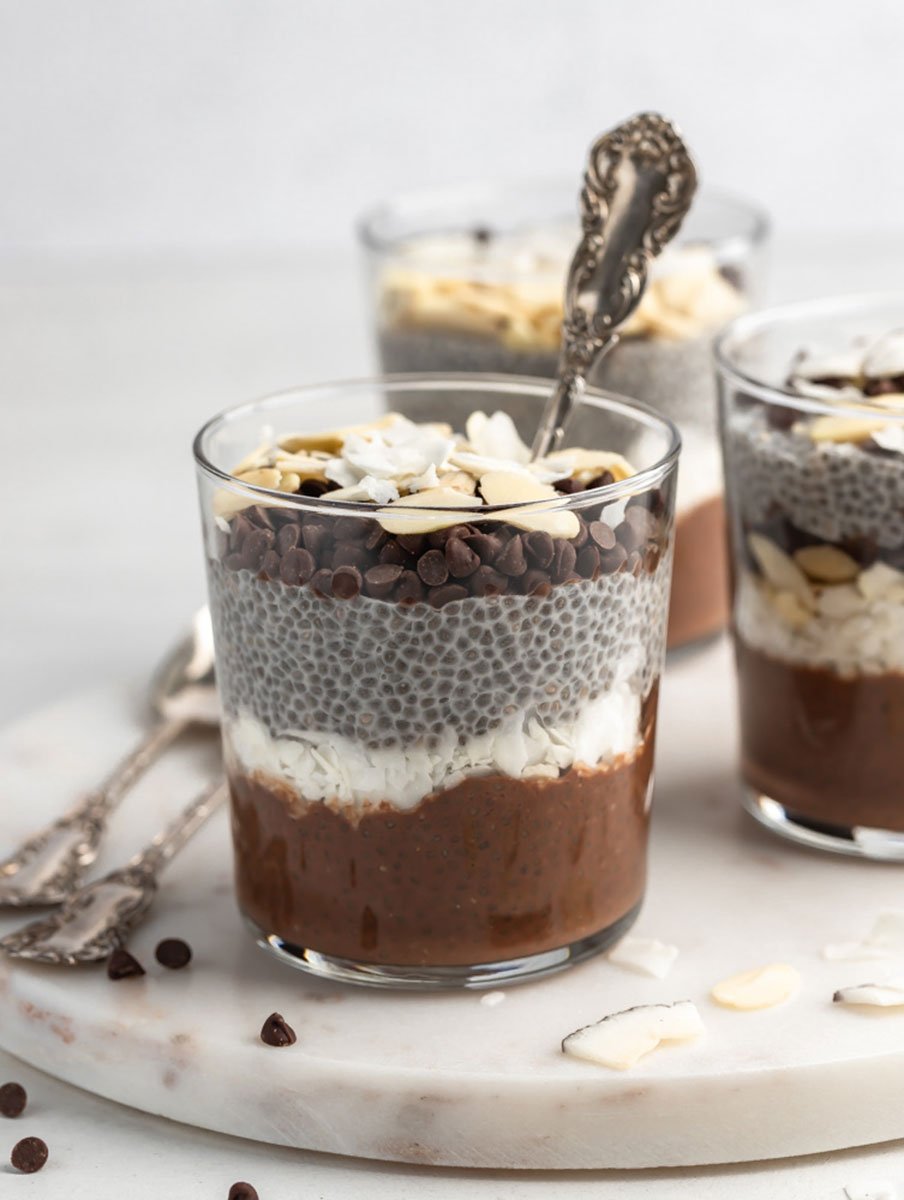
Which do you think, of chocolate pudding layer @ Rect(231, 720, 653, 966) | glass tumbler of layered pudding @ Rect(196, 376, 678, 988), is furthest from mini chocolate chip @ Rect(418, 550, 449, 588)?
chocolate pudding layer @ Rect(231, 720, 653, 966)

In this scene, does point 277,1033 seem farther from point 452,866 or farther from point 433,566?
point 433,566

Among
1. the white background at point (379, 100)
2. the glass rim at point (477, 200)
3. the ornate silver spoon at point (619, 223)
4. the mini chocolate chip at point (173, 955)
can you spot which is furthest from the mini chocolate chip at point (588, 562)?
the white background at point (379, 100)

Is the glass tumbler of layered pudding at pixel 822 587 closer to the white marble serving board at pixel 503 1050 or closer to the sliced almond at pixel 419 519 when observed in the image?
the white marble serving board at pixel 503 1050

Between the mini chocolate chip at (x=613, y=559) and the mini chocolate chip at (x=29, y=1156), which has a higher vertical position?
the mini chocolate chip at (x=613, y=559)

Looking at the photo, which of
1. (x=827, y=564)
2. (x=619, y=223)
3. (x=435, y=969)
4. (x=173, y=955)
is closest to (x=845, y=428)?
(x=827, y=564)

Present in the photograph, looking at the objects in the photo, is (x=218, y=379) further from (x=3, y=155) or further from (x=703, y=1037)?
(x=703, y=1037)
